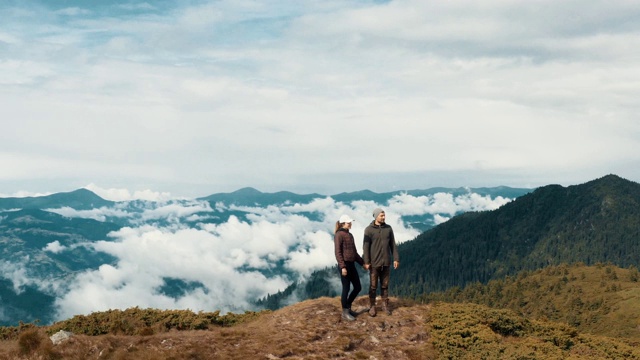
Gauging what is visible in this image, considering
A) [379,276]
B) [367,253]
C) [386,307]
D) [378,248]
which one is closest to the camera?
[378,248]

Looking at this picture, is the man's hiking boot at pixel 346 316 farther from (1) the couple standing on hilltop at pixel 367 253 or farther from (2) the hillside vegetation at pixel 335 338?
(2) the hillside vegetation at pixel 335 338

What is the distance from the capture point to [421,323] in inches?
914

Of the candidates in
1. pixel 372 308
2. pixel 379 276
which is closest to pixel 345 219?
pixel 379 276

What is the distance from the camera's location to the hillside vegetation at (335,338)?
17.6 metres

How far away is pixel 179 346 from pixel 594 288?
21221cm

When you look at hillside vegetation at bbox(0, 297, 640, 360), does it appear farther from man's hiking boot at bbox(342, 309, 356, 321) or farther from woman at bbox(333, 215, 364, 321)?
woman at bbox(333, 215, 364, 321)

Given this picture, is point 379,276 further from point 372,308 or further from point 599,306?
point 599,306

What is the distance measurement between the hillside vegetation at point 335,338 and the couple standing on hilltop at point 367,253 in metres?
1.94

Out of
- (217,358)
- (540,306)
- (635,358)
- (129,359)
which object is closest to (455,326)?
(635,358)

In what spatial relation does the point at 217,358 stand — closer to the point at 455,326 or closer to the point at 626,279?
the point at 455,326

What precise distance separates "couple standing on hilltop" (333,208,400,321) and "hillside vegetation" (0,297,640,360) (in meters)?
1.94

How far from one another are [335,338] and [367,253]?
13.5 ft

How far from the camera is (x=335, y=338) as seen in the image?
2059 centimetres

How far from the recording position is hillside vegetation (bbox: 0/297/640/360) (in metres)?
17.6
